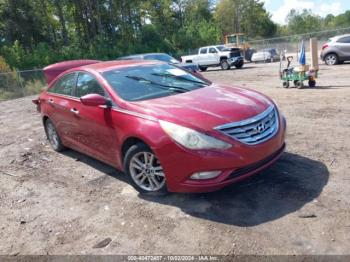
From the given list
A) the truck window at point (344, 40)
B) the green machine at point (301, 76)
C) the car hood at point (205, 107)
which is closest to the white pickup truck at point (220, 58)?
the truck window at point (344, 40)

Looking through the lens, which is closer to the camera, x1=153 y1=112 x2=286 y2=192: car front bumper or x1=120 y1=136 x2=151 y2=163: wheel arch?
x1=153 y1=112 x2=286 y2=192: car front bumper

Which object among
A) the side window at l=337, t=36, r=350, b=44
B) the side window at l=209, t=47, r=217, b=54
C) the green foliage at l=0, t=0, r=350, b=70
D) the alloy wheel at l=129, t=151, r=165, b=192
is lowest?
the alloy wheel at l=129, t=151, r=165, b=192

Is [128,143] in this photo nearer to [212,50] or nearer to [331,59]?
[331,59]

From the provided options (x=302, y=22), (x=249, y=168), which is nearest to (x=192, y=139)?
(x=249, y=168)

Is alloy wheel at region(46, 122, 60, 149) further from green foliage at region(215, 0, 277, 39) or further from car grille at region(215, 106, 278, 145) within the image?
green foliage at region(215, 0, 277, 39)

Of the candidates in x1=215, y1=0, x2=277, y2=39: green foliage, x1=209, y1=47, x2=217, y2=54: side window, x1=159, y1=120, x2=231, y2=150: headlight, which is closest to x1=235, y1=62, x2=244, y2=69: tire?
x1=209, y1=47, x2=217, y2=54: side window

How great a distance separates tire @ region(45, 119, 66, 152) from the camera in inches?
249

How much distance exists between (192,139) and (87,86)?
2169mm

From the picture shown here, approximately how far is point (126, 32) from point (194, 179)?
45.1 m

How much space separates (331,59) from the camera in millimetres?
19109

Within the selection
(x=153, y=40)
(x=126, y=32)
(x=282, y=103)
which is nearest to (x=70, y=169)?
(x=282, y=103)

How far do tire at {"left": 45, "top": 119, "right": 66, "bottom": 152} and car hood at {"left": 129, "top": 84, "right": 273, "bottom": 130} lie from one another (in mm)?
2554

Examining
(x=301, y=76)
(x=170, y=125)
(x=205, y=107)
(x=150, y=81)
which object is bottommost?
(x=301, y=76)

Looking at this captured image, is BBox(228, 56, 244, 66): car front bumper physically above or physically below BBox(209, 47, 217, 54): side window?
below
